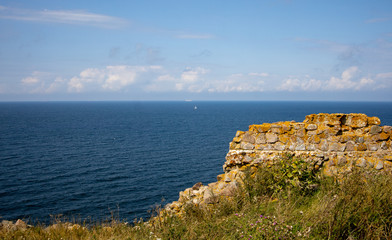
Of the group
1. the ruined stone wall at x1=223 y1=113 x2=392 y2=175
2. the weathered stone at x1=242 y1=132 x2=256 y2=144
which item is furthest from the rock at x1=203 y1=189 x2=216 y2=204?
the weathered stone at x1=242 y1=132 x2=256 y2=144

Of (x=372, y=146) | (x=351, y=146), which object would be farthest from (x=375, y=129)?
(x=351, y=146)

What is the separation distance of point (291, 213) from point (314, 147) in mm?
4005

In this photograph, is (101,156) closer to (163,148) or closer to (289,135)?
(163,148)

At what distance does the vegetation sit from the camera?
15.0ft

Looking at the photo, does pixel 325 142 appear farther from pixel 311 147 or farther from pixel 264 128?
pixel 264 128

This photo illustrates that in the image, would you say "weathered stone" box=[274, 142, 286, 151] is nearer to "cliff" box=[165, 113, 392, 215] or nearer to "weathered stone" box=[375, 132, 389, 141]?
"cliff" box=[165, 113, 392, 215]

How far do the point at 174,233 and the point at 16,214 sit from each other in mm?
22950

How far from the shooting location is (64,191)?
26.9 m

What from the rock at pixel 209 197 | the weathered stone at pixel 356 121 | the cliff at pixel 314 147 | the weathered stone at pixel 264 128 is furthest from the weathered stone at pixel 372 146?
the rock at pixel 209 197

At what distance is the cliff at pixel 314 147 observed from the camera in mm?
8516

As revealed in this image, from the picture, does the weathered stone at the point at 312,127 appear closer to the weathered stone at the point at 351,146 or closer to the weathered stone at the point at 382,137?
the weathered stone at the point at 351,146

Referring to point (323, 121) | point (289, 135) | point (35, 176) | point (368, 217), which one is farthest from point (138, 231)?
point (35, 176)

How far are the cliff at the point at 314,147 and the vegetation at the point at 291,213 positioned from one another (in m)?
0.94

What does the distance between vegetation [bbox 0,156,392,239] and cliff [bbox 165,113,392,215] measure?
944 mm
